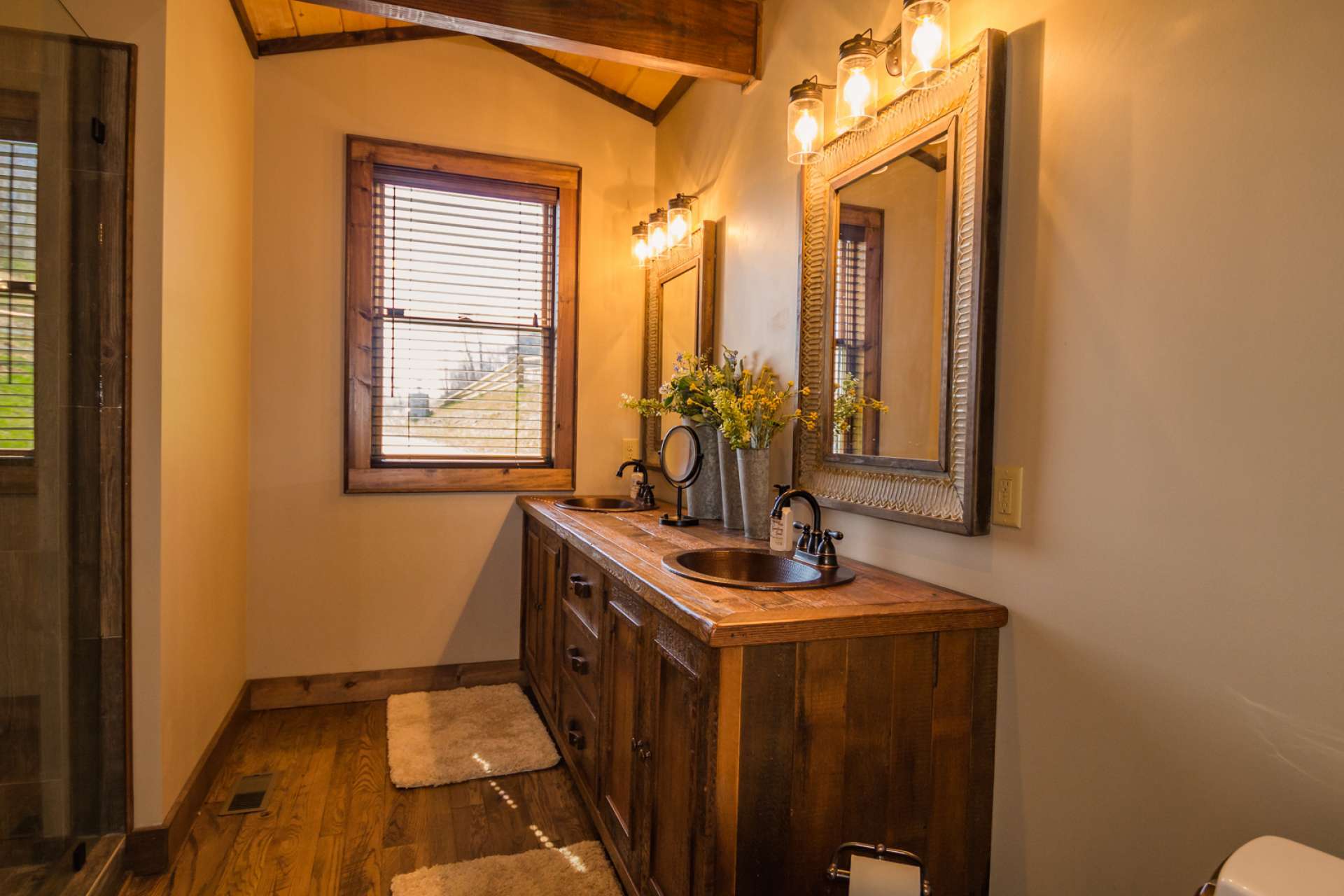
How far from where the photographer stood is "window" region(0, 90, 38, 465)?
1.60 metres

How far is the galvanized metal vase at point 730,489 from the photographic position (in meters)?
2.46

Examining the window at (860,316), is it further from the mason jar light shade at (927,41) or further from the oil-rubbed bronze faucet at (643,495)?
the oil-rubbed bronze faucet at (643,495)

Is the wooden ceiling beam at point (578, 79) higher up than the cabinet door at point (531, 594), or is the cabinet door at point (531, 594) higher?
the wooden ceiling beam at point (578, 79)

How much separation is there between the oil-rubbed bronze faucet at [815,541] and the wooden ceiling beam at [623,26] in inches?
61.5

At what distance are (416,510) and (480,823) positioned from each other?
146 centimetres

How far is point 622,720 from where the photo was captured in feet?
6.18

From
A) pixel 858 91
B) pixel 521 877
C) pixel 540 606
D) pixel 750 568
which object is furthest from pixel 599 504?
pixel 858 91

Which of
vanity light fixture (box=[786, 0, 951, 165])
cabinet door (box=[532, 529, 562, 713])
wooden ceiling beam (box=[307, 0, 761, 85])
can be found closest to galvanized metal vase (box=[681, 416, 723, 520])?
cabinet door (box=[532, 529, 562, 713])

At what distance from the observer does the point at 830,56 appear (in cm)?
218

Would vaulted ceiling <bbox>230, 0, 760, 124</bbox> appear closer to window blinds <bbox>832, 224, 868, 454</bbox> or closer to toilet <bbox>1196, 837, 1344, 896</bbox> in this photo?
window blinds <bbox>832, 224, 868, 454</bbox>

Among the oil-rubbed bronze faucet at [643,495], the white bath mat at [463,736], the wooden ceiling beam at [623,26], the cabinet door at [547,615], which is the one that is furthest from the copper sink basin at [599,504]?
the wooden ceiling beam at [623,26]

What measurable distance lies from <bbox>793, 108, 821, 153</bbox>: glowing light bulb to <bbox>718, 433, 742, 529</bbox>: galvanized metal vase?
904 millimetres

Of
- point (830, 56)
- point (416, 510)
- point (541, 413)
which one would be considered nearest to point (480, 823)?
→ point (416, 510)

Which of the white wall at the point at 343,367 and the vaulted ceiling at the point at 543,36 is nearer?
the vaulted ceiling at the point at 543,36
